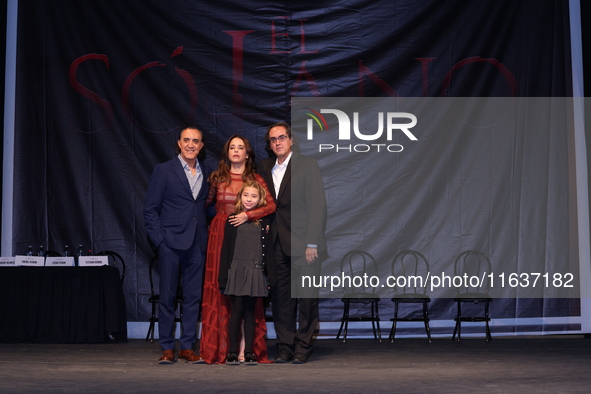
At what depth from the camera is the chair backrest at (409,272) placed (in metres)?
6.23

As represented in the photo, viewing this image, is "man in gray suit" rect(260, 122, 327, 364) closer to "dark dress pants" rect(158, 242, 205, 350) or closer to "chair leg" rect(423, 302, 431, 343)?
"dark dress pants" rect(158, 242, 205, 350)

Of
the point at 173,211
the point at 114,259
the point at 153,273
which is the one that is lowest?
the point at 153,273

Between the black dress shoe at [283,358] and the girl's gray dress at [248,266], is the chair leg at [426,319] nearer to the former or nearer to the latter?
the black dress shoe at [283,358]

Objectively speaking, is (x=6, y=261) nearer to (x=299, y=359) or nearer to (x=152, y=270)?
(x=152, y=270)

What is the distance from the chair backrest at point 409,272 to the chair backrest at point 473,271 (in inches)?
11.3

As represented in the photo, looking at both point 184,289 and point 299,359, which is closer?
point 299,359

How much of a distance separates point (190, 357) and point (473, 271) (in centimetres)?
274

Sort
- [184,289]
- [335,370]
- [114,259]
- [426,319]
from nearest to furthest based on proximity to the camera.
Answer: [335,370] < [184,289] < [426,319] < [114,259]

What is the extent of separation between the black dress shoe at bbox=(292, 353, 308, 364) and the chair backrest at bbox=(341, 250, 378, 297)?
1.55 metres

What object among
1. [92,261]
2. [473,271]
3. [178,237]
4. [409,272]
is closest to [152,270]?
[92,261]

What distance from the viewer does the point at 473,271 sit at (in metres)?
6.24

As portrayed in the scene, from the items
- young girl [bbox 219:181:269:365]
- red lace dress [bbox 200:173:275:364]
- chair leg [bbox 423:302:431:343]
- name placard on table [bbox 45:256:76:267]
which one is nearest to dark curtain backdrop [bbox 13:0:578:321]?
chair leg [bbox 423:302:431:343]

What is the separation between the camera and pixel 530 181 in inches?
246

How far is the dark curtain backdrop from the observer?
20.5ft
